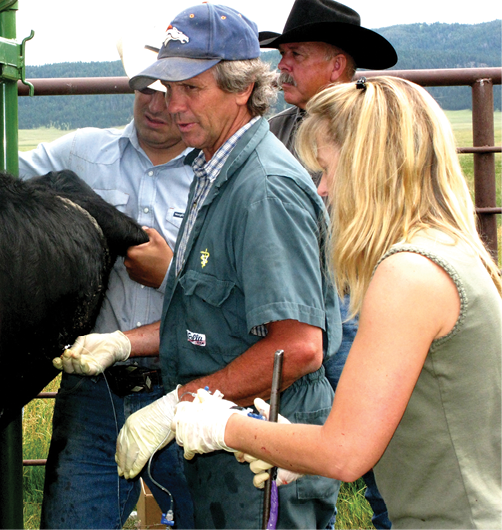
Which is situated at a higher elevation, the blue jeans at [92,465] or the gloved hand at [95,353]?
the gloved hand at [95,353]

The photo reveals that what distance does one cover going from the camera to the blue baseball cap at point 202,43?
1.91 metres

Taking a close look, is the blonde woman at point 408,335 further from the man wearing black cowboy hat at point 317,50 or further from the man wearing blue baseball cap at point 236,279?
the man wearing black cowboy hat at point 317,50

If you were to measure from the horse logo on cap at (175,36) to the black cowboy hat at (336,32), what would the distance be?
1.38 meters

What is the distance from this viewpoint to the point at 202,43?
191 centimetres

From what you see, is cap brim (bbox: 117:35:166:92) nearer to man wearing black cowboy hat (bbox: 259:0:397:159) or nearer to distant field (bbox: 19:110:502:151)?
man wearing black cowboy hat (bbox: 259:0:397:159)

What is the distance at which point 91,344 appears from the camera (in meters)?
2.27

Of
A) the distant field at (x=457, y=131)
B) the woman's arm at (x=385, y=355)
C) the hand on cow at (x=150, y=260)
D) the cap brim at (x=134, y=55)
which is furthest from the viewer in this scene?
the distant field at (x=457, y=131)

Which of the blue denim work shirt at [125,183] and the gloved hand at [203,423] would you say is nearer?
the gloved hand at [203,423]

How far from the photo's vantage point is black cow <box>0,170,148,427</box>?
1.74m

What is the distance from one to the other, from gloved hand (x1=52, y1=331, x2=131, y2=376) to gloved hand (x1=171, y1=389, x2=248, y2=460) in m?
0.62

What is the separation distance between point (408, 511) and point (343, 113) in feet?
2.84

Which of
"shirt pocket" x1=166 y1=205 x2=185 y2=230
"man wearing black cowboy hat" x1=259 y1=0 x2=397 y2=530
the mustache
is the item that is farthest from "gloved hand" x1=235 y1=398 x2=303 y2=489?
the mustache

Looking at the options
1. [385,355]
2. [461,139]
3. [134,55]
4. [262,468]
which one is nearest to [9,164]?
[134,55]

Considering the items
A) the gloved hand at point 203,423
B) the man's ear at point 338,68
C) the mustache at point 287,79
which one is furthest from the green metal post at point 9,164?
the man's ear at point 338,68
